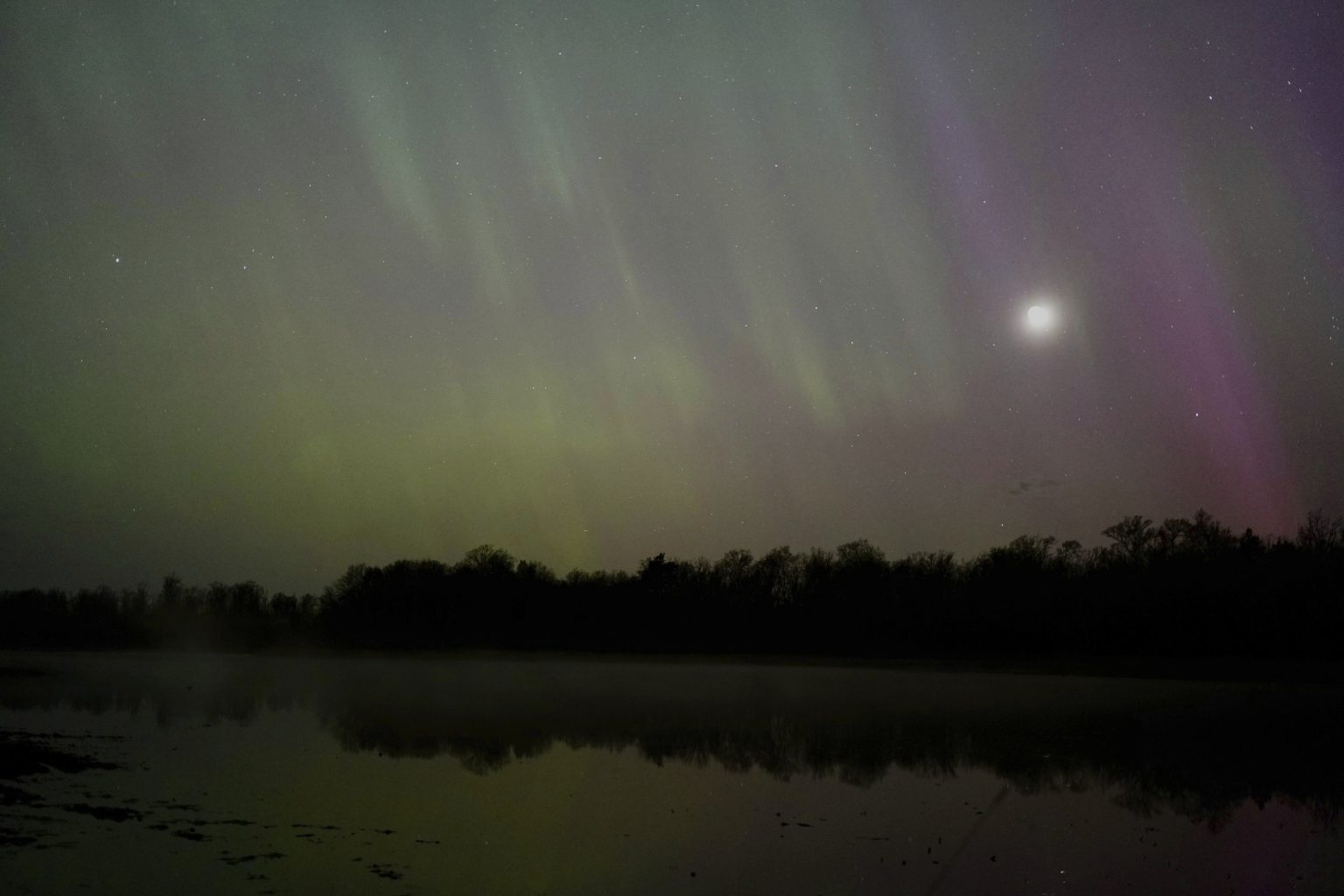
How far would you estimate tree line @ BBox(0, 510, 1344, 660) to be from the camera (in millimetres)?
58938

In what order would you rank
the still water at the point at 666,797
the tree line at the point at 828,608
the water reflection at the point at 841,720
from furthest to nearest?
the tree line at the point at 828,608 → the water reflection at the point at 841,720 → the still water at the point at 666,797

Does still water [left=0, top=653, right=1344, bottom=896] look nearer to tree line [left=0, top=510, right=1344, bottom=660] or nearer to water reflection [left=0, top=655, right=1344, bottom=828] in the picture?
water reflection [left=0, top=655, right=1344, bottom=828]

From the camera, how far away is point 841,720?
29.5 metres

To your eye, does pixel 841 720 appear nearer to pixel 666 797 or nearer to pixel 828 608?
pixel 666 797

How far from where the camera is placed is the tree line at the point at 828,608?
5894 cm

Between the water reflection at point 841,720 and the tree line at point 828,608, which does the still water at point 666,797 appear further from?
the tree line at point 828,608

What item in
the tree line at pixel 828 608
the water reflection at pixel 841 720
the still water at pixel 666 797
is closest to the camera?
the still water at pixel 666 797

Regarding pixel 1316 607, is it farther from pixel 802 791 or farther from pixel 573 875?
pixel 573 875

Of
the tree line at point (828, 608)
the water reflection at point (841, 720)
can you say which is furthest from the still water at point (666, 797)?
the tree line at point (828, 608)

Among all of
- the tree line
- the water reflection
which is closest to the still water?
the water reflection

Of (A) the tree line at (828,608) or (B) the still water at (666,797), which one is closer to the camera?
(B) the still water at (666,797)

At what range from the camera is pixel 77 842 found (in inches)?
476

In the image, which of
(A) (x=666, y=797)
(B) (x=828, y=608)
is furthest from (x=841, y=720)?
(B) (x=828, y=608)

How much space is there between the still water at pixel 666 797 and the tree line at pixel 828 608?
83.5ft
